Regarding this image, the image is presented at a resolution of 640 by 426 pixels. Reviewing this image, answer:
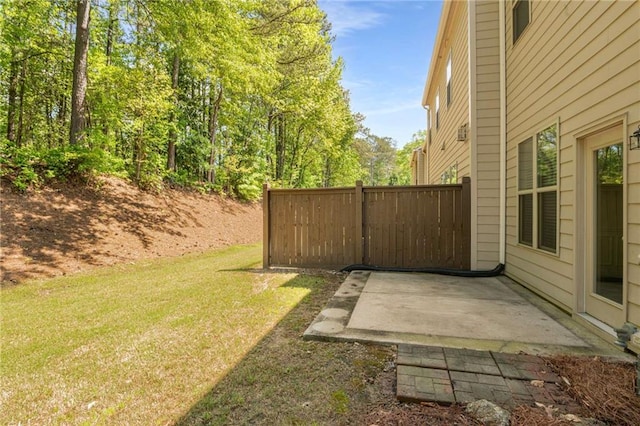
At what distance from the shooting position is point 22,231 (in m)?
6.33

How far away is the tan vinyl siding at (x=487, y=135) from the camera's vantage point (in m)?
5.17

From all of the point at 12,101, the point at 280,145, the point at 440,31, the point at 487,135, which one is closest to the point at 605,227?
the point at 487,135

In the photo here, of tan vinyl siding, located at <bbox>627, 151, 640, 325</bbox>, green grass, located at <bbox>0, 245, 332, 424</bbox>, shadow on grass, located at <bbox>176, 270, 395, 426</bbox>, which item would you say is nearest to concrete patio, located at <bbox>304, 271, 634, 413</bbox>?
shadow on grass, located at <bbox>176, 270, 395, 426</bbox>

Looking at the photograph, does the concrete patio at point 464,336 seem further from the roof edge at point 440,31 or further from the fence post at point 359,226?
the roof edge at point 440,31

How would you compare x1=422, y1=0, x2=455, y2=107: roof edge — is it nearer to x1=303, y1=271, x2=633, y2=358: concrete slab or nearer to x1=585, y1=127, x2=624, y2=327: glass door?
x1=585, y1=127, x2=624, y2=327: glass door

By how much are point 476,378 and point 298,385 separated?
1109 millimetres

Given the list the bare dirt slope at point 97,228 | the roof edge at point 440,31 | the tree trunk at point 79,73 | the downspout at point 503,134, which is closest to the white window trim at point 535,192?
the downspout at point 503,134

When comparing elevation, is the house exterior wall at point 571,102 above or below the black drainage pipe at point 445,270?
above

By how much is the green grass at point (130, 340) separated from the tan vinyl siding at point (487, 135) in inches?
108

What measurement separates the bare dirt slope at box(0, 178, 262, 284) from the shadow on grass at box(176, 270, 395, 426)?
5.07 m

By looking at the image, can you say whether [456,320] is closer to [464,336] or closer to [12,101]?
[464,336]

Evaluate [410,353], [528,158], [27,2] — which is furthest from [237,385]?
[27,2]

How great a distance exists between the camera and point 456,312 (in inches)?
131

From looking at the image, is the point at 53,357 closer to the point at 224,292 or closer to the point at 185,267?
the point at 224,292
